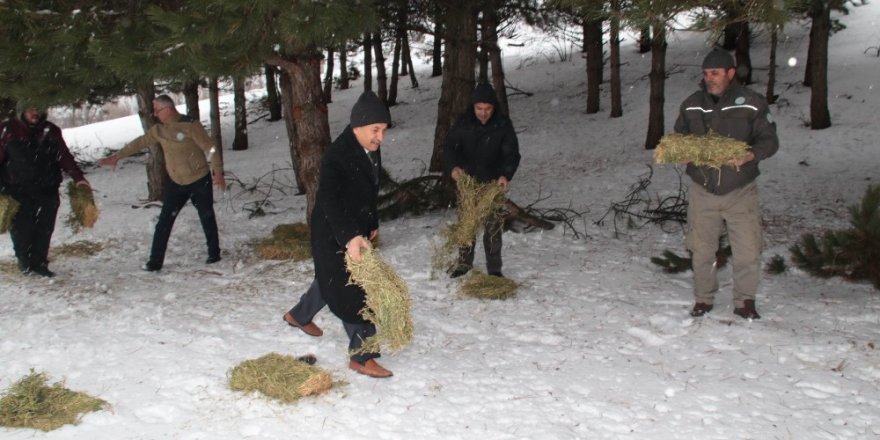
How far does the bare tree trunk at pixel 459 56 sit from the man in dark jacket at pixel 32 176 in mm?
5232

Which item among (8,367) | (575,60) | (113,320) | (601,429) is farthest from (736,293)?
(575,60)

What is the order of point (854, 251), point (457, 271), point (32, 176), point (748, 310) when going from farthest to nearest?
point (457, 271) < point (32, 176) < point (854, 251) < point (748, 310)

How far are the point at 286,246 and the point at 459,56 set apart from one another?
14.2 ft

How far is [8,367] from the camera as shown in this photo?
4.64 m

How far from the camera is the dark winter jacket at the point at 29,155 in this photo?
6570 mm

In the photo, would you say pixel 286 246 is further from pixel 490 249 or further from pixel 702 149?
pixel 702 149

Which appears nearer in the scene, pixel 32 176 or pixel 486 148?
pixel 486 148

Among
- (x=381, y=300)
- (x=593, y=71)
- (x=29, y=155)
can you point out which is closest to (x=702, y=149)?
(x=381, y=300)

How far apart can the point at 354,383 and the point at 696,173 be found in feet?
10.3

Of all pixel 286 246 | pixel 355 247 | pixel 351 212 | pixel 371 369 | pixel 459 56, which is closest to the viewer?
pixel 355 247

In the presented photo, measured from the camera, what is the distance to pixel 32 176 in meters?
6.69

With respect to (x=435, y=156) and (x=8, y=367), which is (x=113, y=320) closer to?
(x=8, y=367)

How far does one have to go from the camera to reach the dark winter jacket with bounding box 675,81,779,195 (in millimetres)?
5078

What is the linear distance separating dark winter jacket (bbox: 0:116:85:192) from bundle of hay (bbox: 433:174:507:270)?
3990 mm
